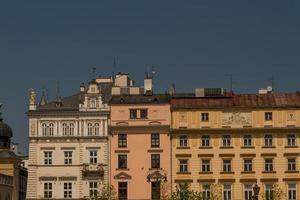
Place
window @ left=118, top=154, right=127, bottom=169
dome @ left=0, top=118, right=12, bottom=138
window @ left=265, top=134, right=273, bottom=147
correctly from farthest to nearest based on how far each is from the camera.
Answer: dome @ left=0, top=118, right=12, bottom=138 → window @ left=118, top=154, right=127, bottom=169 → window @ left=265, top=134, right=273, bottom=147

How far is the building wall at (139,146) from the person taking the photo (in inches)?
4200

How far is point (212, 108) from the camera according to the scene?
355ft

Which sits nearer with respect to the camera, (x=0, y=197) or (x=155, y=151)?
(x=155, y=151)

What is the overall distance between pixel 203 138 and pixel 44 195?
17.6m

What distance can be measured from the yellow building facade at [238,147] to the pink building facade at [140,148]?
3.76ft

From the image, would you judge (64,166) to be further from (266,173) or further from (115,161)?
(266,173)

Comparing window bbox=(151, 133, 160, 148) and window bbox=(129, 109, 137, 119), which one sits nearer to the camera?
window bbox=(151, 133, 160, 148)

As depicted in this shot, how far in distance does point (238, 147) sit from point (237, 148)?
0.16 meters

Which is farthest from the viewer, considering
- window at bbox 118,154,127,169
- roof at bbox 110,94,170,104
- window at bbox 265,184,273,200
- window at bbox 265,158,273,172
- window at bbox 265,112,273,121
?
roof at bbox 110,94,170,104

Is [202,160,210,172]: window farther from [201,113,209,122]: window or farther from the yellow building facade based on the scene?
[201,113,209,122]: window

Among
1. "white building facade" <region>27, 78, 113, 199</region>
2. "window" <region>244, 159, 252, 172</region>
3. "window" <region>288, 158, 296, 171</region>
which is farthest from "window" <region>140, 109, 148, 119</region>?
"window" <region>288, 158, 296, 171</region>

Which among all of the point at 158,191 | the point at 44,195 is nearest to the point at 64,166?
the point at 44,195

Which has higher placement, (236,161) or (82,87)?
(82,87)

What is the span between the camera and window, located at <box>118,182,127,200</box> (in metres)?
A: 106
